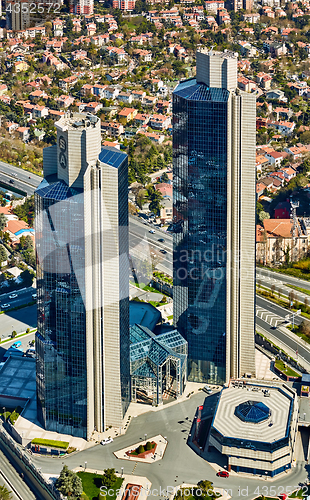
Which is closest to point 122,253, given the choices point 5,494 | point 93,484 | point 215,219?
point 215,219

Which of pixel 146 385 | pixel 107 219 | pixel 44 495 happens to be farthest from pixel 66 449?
pixel 107 219

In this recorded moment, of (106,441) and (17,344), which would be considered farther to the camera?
(17,344)

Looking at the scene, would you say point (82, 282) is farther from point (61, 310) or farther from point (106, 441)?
point (106, 441)

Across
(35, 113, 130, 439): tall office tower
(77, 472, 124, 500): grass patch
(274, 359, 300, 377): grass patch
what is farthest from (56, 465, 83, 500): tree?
(274, 359, 300, 377): grass patch

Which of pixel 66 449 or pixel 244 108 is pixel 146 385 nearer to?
pixel 66 449

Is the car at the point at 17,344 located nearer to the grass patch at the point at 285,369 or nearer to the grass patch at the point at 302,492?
the grass patch at the point at 285,369

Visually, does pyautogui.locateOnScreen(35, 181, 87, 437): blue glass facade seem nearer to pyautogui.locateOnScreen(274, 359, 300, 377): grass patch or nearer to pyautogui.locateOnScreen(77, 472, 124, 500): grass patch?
pyautogui.locateOnScreen(77, 472, 124, 500): grass patch
